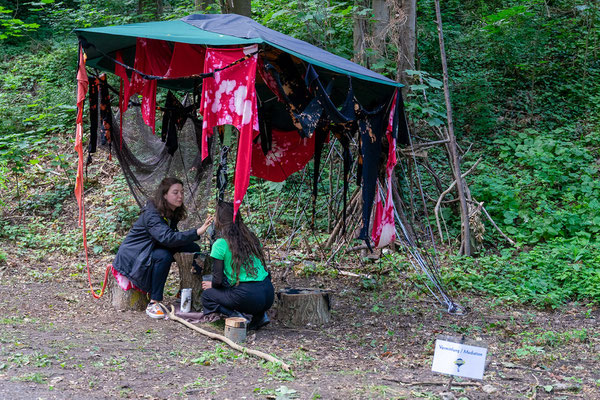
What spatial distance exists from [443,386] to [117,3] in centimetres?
1207

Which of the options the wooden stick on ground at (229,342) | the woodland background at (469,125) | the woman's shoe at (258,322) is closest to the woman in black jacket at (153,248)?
the wooden stick on ground at (229,342)

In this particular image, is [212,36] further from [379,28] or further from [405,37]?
[379,28]

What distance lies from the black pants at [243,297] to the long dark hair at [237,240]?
0.09 meters

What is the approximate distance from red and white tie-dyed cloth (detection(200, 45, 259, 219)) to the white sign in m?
1.87

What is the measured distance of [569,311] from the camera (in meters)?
5.89

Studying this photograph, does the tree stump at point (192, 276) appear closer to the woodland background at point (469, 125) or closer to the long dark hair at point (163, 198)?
the long dark hair at point (163, 198)

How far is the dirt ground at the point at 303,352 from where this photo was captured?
11.2 ft

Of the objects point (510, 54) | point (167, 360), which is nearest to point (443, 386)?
point (167, 360)

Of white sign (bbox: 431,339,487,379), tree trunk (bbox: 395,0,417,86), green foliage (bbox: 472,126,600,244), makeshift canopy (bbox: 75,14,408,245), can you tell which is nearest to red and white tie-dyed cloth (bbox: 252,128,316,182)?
makeshift canopy (bbox: 75,14,408,245)

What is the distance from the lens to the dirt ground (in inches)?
135

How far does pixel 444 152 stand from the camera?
398 inches

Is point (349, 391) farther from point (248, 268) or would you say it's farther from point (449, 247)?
point (449, 247)

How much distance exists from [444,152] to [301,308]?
5.83 meters

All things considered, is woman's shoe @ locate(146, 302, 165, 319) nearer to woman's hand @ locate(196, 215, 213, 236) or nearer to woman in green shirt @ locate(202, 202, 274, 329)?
woman in green shirt @ locate(202, 202, 274, 329)
